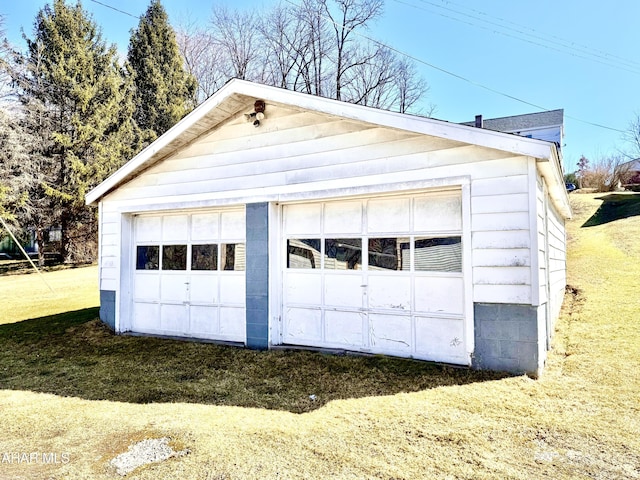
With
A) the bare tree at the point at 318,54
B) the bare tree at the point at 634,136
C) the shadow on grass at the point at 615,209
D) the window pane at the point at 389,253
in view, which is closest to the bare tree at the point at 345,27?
the bare tree at the point at 318,54

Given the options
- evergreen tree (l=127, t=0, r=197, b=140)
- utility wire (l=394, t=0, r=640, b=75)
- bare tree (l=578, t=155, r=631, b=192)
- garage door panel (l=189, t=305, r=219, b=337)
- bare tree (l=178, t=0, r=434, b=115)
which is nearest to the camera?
garage door panel (l=189, t=305, r=219, b=337)

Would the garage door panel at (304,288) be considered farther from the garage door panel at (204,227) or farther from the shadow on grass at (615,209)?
the shadow on grass at (615,209)

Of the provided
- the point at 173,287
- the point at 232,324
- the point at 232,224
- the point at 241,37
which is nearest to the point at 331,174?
the point at 232,224

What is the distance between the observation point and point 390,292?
5.53 metres

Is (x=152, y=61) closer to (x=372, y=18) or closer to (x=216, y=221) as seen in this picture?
(x=372, y=18)

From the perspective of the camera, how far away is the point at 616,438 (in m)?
3.26

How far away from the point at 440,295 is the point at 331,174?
2.26 m

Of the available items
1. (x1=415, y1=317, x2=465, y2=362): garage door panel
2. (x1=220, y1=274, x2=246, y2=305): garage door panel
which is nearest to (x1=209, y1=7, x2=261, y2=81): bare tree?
(x1=220, y1=274, x2=246, y2=305): garage door panel

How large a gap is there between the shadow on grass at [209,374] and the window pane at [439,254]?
1.24m

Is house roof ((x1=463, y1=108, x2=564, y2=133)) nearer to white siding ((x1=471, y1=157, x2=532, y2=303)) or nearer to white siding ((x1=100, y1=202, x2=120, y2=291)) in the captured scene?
white siding ((x1=471, y1=157, x2=532, y2=303))

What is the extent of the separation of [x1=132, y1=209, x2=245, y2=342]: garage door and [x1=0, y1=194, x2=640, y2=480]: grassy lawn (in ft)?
1.63

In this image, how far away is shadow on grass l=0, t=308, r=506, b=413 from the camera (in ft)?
14.5

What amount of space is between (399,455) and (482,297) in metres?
2.39

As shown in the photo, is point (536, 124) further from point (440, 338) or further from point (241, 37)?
point (440, 338)
